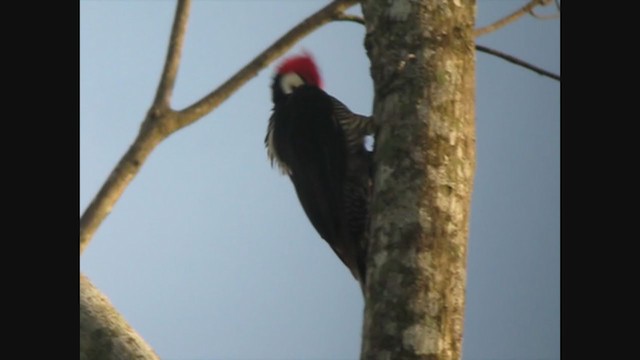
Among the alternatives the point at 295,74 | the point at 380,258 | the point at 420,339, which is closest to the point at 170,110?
the point at 380,258

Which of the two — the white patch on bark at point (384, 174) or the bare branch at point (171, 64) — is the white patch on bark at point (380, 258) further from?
the bare branch at point (171, 64)

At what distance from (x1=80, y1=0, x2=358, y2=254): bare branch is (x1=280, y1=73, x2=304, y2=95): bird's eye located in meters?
1.04

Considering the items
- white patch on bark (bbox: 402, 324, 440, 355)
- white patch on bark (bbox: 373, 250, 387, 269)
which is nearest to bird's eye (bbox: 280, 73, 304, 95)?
white patch on bark (bbox: 373, 250, 387, 269)

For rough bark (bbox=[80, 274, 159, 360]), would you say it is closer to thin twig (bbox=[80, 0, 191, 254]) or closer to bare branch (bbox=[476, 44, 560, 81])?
thin twig (bbox=[80, 0, 191, 254])

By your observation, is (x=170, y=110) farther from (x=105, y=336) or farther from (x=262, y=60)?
(x=105, y=336)

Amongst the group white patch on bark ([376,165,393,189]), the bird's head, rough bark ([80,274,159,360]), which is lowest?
rough bark ([80,274,159,360])

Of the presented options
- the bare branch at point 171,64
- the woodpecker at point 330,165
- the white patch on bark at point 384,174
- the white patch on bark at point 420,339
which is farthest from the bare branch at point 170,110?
the white patch on bark at point 420,339

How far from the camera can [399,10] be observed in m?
3.16

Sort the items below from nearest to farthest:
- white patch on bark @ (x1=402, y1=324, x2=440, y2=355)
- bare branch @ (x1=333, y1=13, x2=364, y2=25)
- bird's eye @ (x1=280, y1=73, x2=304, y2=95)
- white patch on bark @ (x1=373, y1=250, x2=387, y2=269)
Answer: white patch on bark @ (x1=402, y1=324, x2=440, y2=355), white patch on bark @ (x1=373, y1=250, x2=387, y2=269), bare branch @ (x1=333, y1=13, x2=364, y2=25), bird's eye @ (x1=280, y1=73, x2=304, y2=95)

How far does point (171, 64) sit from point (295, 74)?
5.31 feet

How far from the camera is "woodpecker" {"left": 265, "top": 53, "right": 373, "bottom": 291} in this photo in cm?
467

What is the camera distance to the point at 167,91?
12.8ft

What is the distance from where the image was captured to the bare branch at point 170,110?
11.9ft
